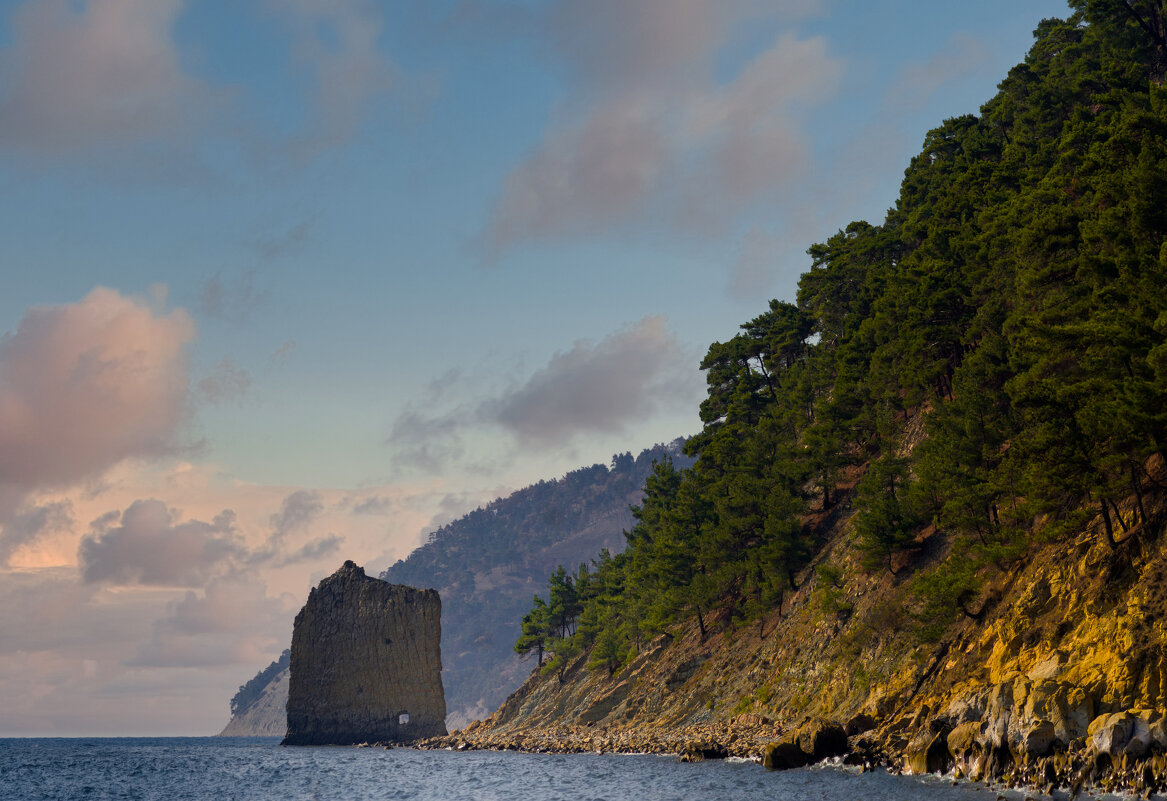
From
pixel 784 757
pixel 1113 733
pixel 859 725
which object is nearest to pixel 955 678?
pixel 859 725

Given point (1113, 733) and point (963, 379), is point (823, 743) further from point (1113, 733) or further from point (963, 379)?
point (963, 379)

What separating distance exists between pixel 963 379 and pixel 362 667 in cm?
9453

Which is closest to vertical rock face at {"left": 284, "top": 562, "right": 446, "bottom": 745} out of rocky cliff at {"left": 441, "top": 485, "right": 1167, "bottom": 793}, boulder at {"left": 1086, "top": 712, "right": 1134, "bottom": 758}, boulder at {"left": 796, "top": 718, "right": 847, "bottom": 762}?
rocky cliff at {"left": 441, "top": 485, "right": 1167, "bottom": 793}

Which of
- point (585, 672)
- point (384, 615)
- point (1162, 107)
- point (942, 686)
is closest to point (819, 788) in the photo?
point (942, 686)

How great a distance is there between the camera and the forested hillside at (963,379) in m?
36.1

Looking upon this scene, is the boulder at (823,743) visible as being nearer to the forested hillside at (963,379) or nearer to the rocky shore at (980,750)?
the rocky shore at (980,750)

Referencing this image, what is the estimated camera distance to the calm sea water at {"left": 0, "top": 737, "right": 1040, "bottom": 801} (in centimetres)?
3653

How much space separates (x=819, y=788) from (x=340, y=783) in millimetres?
35824

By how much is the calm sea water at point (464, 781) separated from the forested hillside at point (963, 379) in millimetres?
12694

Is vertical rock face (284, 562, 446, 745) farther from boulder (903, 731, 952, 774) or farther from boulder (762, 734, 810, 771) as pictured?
boulder (903, 731, 952, 774)

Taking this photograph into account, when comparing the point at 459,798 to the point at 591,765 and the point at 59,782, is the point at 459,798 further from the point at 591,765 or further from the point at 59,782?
the point at 59,782

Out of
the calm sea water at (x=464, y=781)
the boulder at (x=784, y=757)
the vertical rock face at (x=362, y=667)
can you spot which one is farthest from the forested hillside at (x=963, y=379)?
the vertical rock face at (x=362, y=667)

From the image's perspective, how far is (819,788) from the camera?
36.2 metres

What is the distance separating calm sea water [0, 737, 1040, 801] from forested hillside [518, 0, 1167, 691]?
12.7 metres
